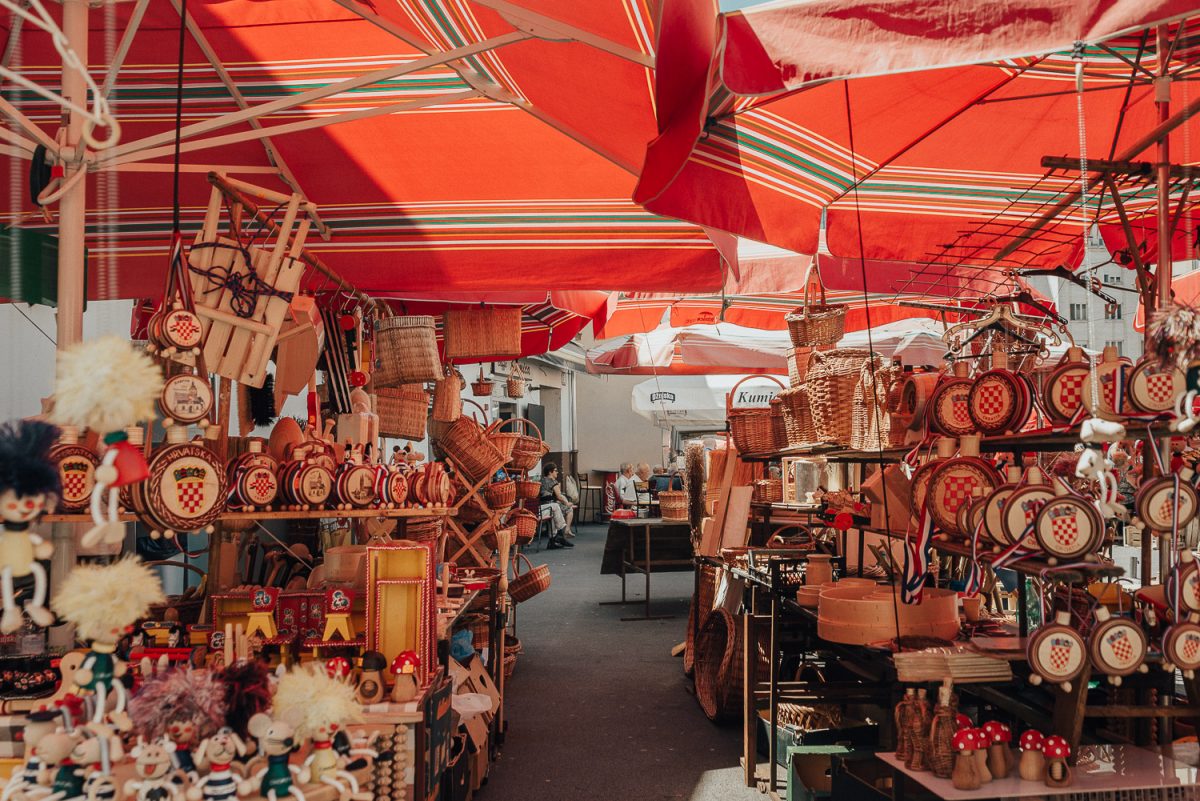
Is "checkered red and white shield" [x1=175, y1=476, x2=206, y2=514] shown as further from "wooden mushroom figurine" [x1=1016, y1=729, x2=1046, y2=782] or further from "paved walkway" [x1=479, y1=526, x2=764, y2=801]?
"paved walkway" [x1=479, y1=526, x2=764, y2=801]

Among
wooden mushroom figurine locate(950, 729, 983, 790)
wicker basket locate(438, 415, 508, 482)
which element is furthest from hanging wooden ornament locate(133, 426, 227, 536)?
wicker basket locate(438, 415, 508, 482)

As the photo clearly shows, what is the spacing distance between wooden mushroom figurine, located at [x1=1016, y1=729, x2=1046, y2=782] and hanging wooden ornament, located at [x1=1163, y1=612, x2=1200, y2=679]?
0.40 metres

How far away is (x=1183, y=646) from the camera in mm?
2238

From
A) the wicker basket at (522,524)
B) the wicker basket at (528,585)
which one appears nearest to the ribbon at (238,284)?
the wicker basket at (528,585)

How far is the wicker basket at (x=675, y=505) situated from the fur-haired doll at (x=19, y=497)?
8392 mm

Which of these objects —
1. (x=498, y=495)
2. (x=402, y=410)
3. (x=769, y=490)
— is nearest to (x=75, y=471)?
(x=402, y=410)

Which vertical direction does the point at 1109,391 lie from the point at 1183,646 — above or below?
above

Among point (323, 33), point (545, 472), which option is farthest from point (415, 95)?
point (545, 472)

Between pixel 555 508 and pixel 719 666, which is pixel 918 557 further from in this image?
pixel 555 508

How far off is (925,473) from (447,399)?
386 cm

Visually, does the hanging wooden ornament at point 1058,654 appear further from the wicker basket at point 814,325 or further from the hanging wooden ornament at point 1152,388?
the wicker basket at point 814,325

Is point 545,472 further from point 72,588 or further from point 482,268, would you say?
point 72,588

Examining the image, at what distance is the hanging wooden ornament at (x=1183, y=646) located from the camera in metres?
2.23

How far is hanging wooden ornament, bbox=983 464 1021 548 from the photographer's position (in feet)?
8.11
